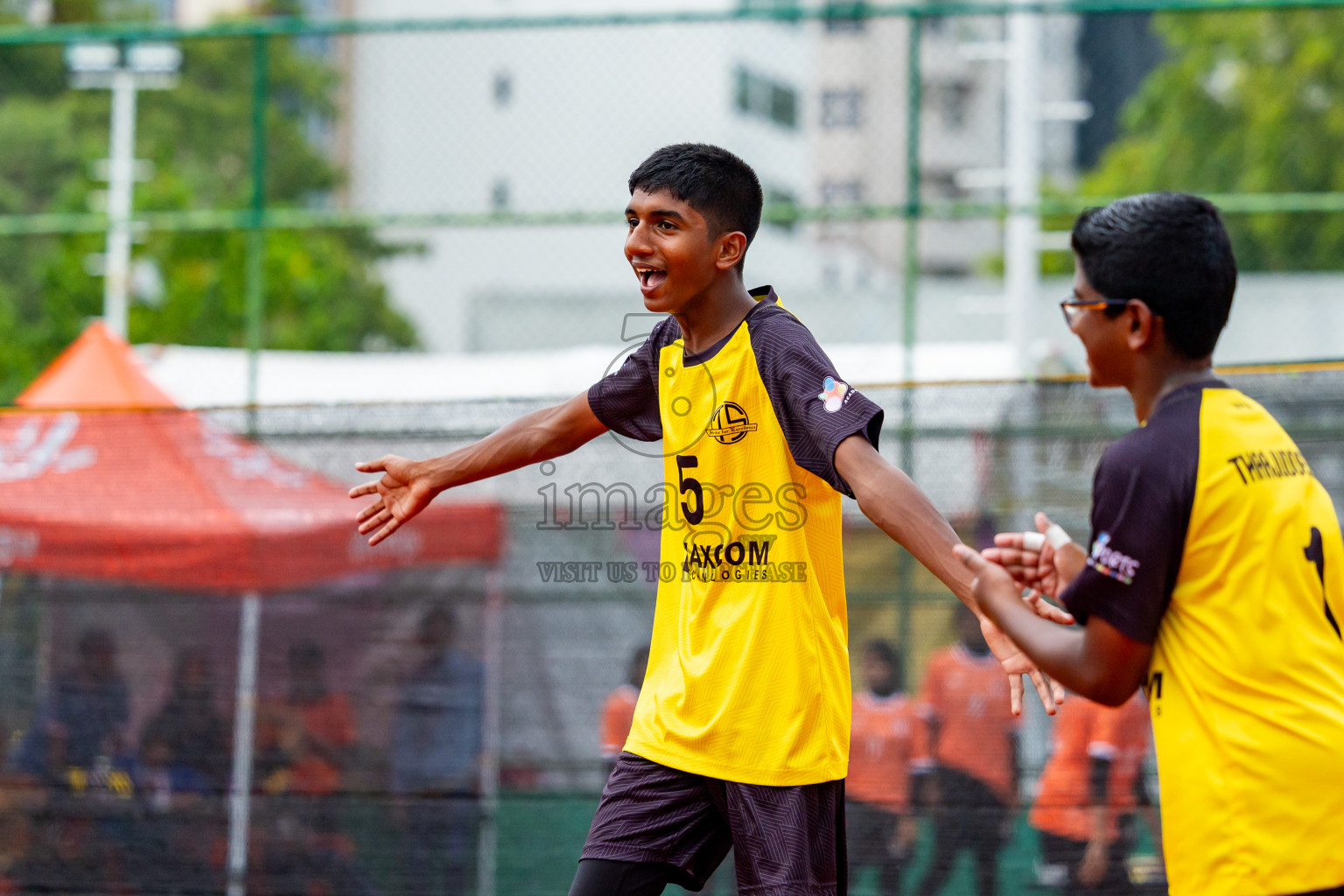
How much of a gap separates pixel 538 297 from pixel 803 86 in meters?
19.9

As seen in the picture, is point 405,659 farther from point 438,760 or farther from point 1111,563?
point 1111,563

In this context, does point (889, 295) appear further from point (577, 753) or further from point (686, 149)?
point (686, 149)

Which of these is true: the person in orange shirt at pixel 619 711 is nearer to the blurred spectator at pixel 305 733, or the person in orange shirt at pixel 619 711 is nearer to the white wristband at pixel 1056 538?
the blurred spectator at pixel 305 733

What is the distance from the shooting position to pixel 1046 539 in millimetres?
2469

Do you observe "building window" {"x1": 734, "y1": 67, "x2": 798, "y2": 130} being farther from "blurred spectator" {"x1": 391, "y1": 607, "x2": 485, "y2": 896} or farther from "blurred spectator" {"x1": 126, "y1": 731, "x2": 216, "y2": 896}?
"blurred spectator" {"x1": 126, "y1": 731, "x2": 216, "y2": 896}

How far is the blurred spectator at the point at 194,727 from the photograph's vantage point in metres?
5.45

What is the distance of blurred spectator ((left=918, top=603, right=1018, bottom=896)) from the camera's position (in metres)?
5.06

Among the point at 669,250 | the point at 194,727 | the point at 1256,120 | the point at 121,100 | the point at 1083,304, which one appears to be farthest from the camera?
the point at 1256,120

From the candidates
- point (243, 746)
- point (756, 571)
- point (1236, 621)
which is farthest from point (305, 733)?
point (1236, 621)

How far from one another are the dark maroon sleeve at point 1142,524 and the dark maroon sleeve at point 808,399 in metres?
0.79

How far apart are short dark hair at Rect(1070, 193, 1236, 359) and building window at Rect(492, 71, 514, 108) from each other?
88.0 feet

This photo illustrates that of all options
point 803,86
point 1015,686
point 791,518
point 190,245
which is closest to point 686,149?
point 791,518

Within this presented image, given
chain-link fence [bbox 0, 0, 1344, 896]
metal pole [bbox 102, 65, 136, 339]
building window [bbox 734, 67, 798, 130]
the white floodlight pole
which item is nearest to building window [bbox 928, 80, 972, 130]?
building window [bbox 734, 67, 798, 130]

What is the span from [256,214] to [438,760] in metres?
3.35
